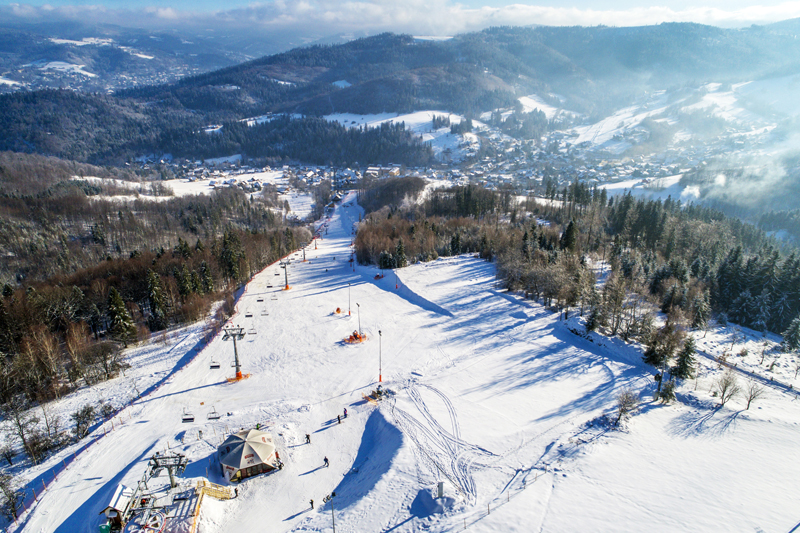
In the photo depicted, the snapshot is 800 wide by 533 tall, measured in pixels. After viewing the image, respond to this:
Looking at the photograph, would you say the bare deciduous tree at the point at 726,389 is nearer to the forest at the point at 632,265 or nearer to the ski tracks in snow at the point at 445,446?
the forest at the point at 632,265

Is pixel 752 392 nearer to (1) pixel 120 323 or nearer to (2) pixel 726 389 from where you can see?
(2) pixel 726 389

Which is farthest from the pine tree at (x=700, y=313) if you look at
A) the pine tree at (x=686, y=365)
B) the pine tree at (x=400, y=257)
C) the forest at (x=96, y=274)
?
the forest at (x=96, y=274)

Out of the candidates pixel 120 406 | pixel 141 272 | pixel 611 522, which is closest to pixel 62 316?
pixel 141 272

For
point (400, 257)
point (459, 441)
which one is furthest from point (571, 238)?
point (459, 441)

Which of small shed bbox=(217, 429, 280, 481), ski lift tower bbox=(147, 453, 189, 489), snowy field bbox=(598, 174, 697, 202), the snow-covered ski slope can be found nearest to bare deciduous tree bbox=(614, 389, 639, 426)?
the snow-covered ski slope

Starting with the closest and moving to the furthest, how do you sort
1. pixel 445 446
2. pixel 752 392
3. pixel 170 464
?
1. pixel 170 464
2. pixel 445 446
3. pixel 752 392

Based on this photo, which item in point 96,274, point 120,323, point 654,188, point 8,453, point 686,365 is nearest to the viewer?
point 8,453
